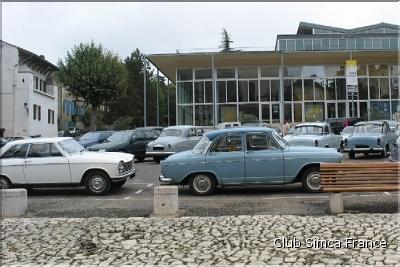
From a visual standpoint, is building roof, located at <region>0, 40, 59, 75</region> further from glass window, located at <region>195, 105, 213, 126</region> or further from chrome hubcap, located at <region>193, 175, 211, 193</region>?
chrome hubcap, located at <region>193, 175, 211, 193</region>

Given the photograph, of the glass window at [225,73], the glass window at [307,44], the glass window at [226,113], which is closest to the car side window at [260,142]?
the glass window at [226,113]

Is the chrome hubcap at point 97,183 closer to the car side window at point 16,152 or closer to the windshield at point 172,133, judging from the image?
the car side window at point 16,152

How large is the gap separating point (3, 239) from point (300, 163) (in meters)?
6.59

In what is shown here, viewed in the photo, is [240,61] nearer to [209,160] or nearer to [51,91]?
[51,91]

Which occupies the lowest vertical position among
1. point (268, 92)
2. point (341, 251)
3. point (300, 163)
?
point (341, 251)

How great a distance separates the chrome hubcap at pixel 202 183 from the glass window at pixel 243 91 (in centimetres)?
3284

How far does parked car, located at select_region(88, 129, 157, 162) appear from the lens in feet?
72.0

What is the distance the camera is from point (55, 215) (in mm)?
10141

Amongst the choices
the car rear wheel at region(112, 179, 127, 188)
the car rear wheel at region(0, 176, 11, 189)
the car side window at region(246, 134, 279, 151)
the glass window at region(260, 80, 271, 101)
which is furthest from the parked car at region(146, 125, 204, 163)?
the glass window at region(260, 80, 271, 101)

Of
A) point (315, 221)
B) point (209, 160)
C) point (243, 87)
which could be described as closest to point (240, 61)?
point (243, 87)

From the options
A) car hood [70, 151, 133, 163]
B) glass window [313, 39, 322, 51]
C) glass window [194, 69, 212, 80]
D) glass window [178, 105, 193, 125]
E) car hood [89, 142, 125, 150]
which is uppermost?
glass window [313, 39, 322, 51]

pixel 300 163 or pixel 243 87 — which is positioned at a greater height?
pixel 243 87

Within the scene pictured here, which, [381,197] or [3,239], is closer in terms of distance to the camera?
[3,239]

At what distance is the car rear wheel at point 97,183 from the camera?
1298 centimetres
